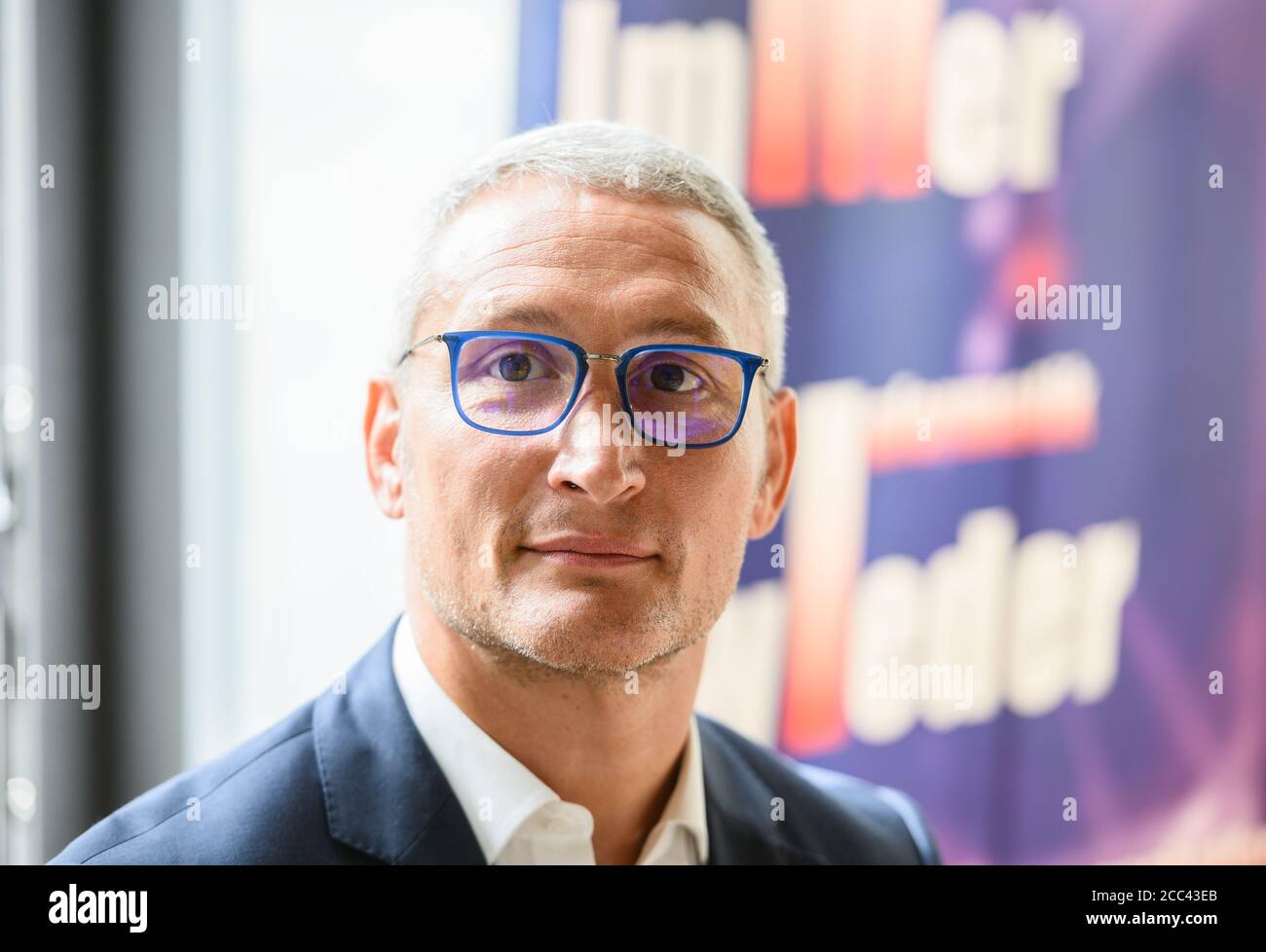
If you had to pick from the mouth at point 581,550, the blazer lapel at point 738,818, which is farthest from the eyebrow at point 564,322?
the blazer lapel at point 738,818

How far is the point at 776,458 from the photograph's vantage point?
1323 millimetres

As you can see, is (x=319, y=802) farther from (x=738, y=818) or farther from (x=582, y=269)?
(x=582, y=269)

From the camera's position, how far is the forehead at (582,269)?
3.69 feet

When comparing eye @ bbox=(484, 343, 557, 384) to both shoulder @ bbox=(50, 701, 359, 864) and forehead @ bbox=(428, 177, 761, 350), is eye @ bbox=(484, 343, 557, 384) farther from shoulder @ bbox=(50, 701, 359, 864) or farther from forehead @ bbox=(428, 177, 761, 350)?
shoulder @ bbox=(50, 701, 359, 864)

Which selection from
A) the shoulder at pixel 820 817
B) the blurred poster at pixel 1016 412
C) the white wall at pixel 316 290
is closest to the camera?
the shoulder at pixel 820 817

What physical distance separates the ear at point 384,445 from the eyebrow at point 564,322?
181mm

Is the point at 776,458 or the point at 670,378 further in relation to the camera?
the point at 776,458

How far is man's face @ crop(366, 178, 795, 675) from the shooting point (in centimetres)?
110

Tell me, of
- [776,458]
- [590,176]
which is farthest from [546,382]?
[776,458]

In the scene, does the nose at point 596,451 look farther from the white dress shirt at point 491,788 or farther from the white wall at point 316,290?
the white wall at point 316,290

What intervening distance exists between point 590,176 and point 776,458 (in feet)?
1.40

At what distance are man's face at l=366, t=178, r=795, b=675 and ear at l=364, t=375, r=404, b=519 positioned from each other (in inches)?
0.9
